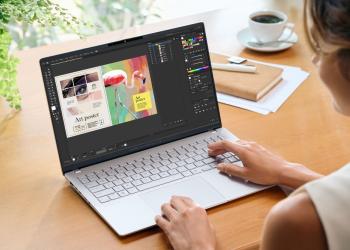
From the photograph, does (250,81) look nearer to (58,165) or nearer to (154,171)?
(154,171)

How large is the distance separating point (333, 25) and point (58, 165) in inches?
30.2

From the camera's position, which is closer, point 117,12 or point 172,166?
point 172,166

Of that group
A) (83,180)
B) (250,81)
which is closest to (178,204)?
(83,180)

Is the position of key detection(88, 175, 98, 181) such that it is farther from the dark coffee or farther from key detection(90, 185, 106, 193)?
the dark coffee

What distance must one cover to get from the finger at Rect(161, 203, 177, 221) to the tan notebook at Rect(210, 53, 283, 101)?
51 centimetres

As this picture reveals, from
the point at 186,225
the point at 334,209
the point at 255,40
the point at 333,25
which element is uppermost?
the point at 333,25

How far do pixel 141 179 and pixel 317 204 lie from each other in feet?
1.75

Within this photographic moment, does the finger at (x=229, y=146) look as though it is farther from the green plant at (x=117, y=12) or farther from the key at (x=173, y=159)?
the green plant at (x=117, y=12)

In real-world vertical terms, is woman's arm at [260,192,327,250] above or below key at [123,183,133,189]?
above

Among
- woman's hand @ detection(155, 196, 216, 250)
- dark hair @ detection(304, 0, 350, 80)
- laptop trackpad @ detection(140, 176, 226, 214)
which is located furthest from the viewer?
laptop trackpad @ detection(140, 176, 226, 214)

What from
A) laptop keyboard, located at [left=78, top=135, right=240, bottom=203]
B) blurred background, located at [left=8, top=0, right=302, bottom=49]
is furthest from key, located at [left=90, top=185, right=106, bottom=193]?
blurred background, located at [left=8, top=0, right=302, bottom=49]

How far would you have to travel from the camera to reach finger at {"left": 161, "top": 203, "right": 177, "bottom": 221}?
1218 mm

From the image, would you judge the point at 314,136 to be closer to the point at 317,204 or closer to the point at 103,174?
the point at 103,174

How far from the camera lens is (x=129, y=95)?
1.40m
